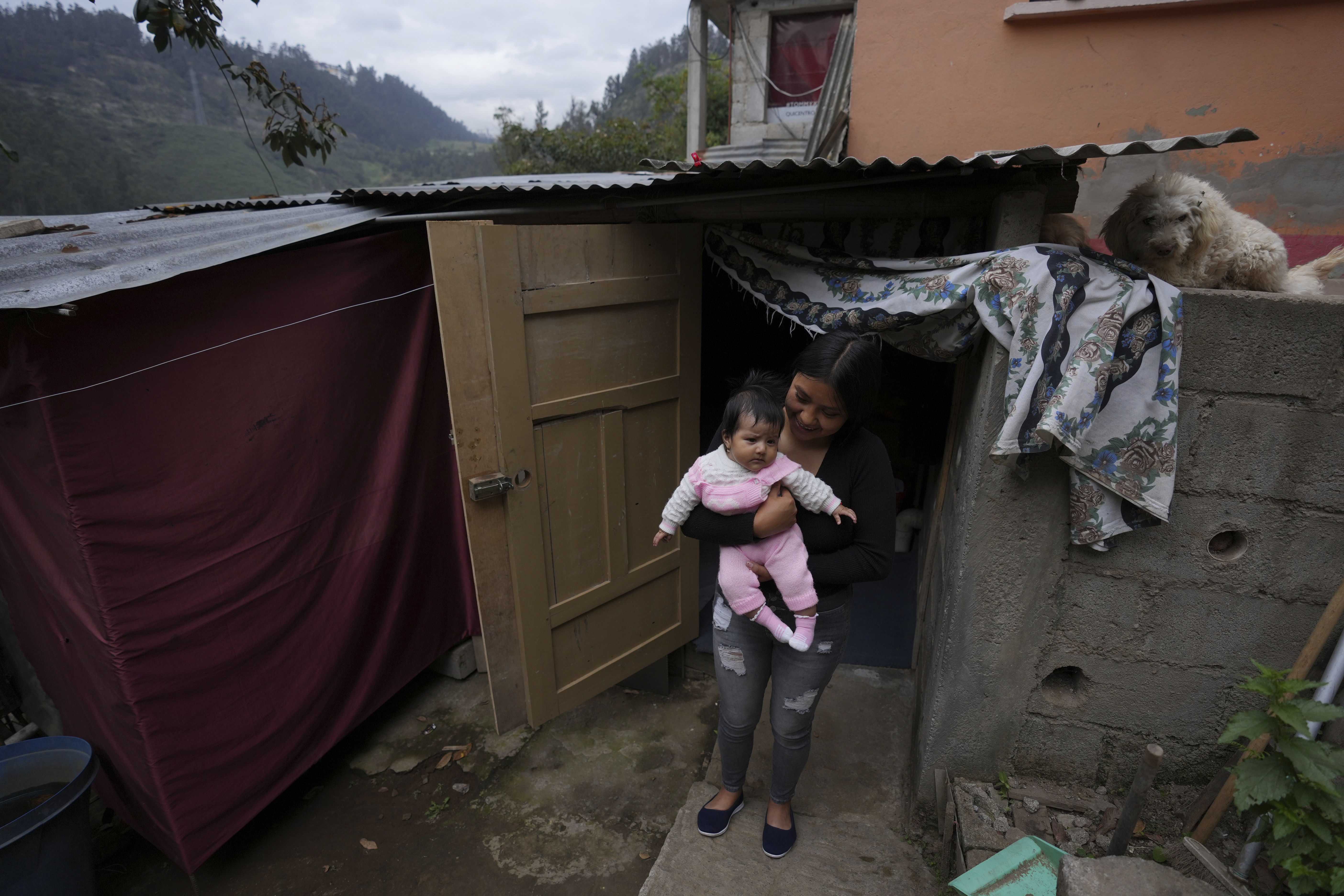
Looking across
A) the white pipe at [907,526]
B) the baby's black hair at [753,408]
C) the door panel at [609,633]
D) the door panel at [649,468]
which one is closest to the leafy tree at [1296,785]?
the baby's black hair at [753,408]

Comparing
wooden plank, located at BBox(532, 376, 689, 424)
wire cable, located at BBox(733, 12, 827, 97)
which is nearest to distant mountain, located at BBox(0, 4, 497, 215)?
wooden plank, located at BBox(532, 376, 689, 424)

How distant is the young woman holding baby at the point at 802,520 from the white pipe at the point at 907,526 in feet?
7.58

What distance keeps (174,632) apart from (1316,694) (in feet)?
12.9

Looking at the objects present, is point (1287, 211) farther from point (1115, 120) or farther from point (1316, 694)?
point (1316, 694)

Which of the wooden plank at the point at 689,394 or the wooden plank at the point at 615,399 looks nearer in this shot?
the wooden plank at the point at 615,399

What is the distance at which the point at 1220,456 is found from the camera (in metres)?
1.95

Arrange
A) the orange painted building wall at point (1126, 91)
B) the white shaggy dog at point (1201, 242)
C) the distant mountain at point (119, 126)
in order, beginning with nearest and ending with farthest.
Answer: the white shaggy dog at point (1201, 242), the orange painted building wall at point (1126, 91), the distant mountain at point (119, 126)

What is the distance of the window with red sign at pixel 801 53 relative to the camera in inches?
545

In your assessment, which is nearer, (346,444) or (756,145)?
(346,444)

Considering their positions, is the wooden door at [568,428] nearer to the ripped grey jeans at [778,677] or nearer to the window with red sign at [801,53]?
the ripped grey jeans at [778,677]

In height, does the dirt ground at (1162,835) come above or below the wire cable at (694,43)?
below

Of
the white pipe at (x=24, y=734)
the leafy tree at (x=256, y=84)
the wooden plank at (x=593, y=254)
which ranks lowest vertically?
the white pipe at (x=24, y=734)

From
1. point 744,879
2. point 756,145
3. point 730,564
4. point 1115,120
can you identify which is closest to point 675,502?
point 730,564

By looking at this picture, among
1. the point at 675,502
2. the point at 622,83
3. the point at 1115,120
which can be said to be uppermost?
the point at 622,83
